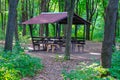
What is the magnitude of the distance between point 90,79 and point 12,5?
668cm

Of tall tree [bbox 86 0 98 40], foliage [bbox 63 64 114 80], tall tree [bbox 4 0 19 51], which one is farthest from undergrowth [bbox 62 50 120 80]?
tall tree [bbox 86 0 98 40]

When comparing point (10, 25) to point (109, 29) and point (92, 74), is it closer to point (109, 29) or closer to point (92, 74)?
point (109, 29)

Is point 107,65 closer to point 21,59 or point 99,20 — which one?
point 21,59

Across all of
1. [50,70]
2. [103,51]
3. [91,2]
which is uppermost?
[91,2]

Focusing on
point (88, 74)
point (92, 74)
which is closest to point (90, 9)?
point (92, 74)

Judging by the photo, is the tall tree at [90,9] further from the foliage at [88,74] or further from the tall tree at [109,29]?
the foliage at [88,74]

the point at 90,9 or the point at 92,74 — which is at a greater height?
the point at 90,9

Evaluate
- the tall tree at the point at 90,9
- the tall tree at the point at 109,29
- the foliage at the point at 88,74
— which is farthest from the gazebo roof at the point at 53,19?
the tall tree at the point at 90,9

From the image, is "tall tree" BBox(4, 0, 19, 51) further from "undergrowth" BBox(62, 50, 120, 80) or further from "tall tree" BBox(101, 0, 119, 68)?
"tall tree" BBox(101, 0, 119, 68)

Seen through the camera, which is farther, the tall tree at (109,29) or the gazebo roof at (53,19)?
the gazebo roof at (53,19)

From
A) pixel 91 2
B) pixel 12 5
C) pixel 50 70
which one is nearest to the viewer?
pixel 50 70

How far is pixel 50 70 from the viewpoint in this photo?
1134 cm

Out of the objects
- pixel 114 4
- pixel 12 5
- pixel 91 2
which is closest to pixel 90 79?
pixel 114 4

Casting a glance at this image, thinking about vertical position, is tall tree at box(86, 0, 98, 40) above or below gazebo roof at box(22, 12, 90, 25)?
above
